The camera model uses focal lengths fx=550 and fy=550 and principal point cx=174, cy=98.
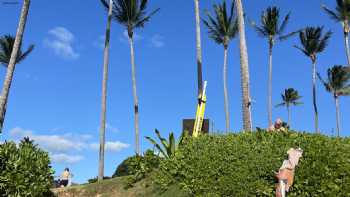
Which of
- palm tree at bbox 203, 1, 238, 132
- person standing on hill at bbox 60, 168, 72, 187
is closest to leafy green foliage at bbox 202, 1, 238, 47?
palm tree at bbox 203, 1, 238, 132

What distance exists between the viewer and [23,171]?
50.7 ft

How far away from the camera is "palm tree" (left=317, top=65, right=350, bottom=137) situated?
54844 millimetres

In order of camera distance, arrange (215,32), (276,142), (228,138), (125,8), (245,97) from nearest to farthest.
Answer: (276,142)
(228,138)
(245,97)
(125,8)
(215,32)

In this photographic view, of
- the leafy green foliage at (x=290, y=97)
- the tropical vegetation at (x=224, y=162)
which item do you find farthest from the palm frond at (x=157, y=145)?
the leafy green foliage at (x=290, y=97)

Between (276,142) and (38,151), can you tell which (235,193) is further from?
(38,151)

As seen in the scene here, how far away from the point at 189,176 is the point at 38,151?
532 cm

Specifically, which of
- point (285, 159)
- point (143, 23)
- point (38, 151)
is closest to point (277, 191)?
point (285, 159)

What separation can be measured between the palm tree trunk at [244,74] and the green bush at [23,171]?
6.45 m

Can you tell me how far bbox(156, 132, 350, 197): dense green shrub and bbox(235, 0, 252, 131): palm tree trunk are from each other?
3.98m

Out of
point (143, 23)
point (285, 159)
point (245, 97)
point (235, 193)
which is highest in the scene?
point (143, 23)

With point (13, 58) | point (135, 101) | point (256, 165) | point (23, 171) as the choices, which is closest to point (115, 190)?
point (23, 171)

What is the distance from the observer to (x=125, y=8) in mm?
36969

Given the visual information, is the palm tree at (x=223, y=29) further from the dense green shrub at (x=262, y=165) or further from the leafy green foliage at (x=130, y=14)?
the dense green shrub at (x=262, y=165)

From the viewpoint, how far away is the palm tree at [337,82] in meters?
54.8
